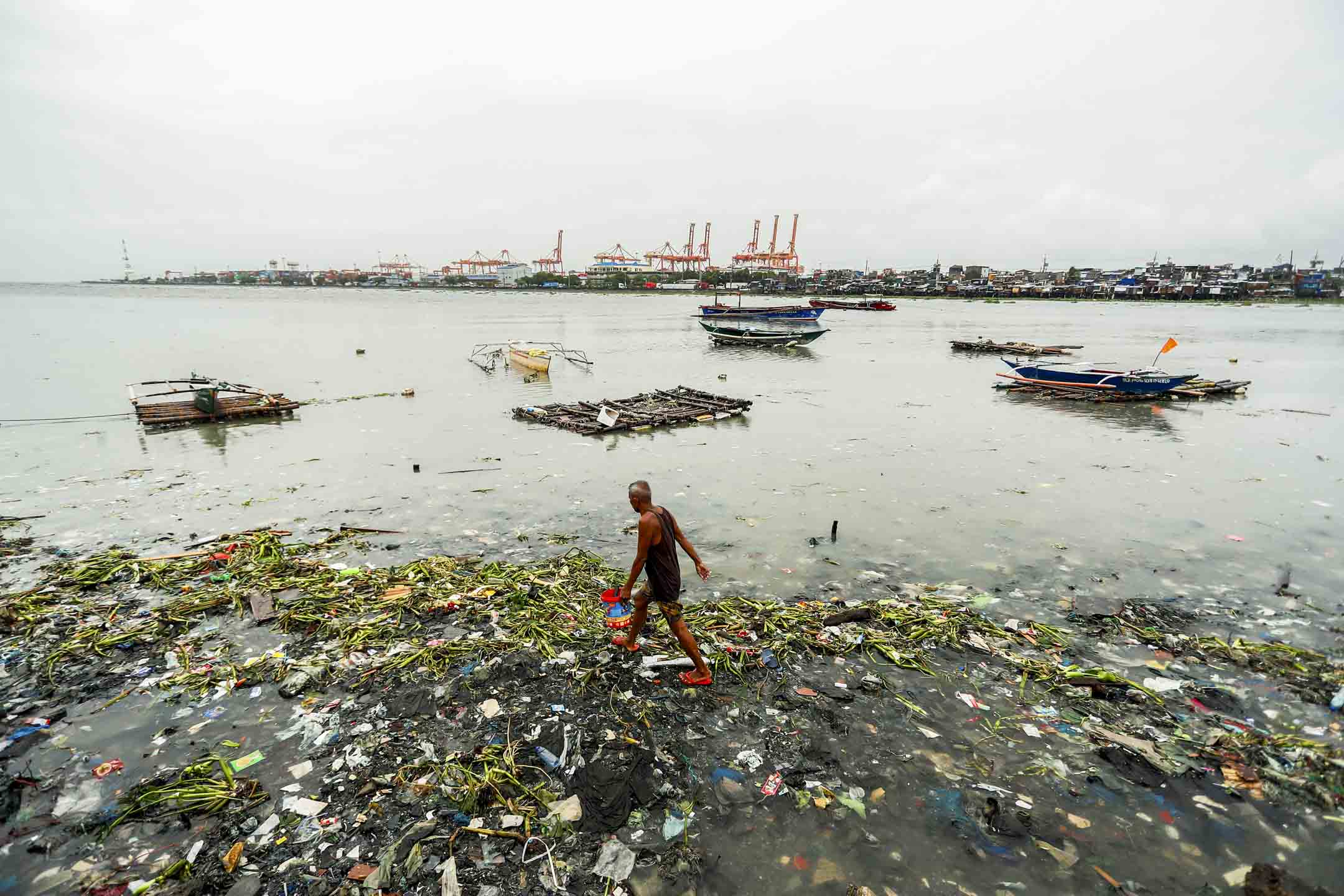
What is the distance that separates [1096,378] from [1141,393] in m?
1.38

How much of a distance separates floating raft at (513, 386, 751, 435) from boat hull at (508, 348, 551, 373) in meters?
8.62

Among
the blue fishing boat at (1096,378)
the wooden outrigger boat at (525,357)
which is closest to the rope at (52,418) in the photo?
the wooden outrigger boat at (525,357)

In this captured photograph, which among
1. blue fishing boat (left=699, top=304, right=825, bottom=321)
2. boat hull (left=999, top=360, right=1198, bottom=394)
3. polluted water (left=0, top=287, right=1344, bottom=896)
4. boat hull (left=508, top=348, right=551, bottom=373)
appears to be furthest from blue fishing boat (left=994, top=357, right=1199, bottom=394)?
blue fishing boat (left=699, top=304, right=825, bottom=321)

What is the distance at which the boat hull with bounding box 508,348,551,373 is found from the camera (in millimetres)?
25734

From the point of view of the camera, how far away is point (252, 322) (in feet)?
184

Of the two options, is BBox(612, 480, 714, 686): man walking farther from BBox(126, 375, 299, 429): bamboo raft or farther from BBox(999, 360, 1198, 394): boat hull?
BBox(999, 360, 1198, 394): boat hull

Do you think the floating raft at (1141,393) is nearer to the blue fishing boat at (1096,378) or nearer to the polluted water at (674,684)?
the blue fishing boat at (1096,378)

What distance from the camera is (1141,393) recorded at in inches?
785

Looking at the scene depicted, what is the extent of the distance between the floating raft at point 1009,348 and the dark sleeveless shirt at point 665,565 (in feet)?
117

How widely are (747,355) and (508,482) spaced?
25.8 metres

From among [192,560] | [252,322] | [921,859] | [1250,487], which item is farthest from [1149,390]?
[252,322]

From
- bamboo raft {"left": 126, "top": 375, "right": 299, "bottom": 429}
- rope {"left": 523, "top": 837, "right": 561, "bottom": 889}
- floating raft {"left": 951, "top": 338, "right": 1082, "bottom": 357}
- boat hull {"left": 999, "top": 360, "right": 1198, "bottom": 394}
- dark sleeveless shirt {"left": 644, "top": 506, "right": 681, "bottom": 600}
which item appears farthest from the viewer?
floating raft {"left": 951, "top": 338, "right": 1082, "bottom": 357}

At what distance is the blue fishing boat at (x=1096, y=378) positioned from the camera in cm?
1964

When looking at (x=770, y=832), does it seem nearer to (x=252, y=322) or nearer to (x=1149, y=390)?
(x=1149, y=390)
